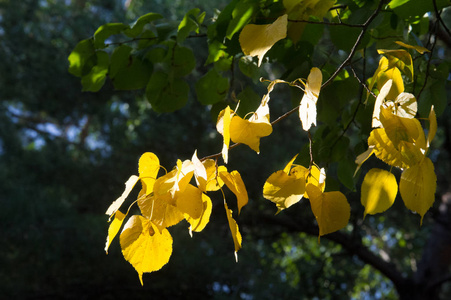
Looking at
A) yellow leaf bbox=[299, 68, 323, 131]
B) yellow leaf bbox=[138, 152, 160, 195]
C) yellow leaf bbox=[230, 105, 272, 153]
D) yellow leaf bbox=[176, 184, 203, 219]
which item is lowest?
yellow leaf bbox=[138, 152, 160, 195]

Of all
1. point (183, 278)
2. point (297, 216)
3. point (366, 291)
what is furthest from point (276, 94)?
point (366, 291)

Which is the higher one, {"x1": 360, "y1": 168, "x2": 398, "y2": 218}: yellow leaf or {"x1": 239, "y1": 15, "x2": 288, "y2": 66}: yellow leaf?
{"x1": 239, "y1": 15, "x2": 288, "y2": 66}: yellow leaf

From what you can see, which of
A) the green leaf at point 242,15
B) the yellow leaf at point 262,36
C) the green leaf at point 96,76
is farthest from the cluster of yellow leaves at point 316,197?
the green leaf at point 96,76

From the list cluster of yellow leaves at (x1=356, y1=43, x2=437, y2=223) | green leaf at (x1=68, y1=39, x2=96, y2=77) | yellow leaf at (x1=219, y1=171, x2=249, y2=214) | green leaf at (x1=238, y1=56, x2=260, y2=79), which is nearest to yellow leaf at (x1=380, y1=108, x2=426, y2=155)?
cluster of yellow leaves at (x1=356, y1=43, x2=437, y2=223)

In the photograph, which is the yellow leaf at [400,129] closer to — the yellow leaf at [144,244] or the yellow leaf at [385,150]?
the yellow leaf at [385,150]

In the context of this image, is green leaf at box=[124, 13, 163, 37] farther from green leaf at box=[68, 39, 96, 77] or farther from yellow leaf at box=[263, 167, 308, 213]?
yellow leaf at box=[263, 167, 308, 213]

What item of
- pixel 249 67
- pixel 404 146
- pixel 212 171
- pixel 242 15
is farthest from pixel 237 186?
pixel 249 67

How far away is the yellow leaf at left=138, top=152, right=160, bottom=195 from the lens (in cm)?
40

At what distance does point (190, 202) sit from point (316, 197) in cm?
10

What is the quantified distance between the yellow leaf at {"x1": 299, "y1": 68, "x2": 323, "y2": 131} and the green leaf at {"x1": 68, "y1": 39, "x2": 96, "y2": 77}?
0.53 m

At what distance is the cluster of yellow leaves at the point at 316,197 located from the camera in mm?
382

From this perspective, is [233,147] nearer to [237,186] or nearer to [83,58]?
[237,186]

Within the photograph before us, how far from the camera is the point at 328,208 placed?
0.38 metres

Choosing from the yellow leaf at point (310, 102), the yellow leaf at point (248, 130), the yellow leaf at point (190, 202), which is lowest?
the yellow leaf at point (190, 202)
